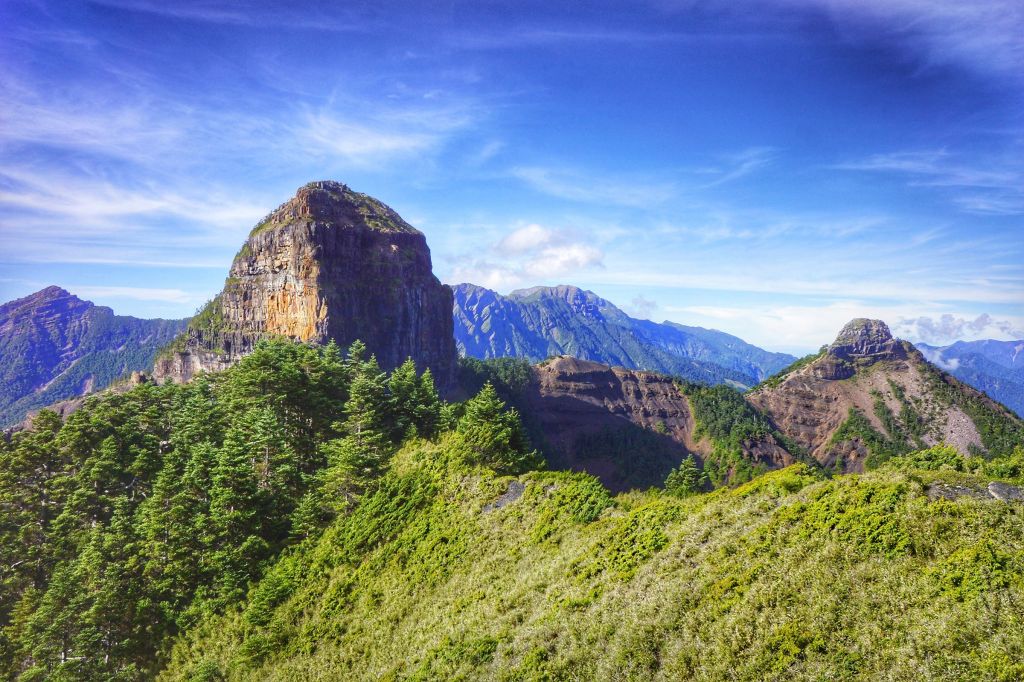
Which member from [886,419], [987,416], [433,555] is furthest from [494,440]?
[987,416]

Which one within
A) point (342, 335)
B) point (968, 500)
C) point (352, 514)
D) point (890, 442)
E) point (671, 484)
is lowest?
point (890, 442)

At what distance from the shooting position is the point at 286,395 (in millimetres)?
46031

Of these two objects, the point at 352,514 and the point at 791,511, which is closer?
the point at 791,511

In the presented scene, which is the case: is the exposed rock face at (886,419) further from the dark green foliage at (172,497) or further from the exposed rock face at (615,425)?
the dark green foliage at (172,497)

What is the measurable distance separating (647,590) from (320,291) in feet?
402

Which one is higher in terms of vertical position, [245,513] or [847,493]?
[847,493]

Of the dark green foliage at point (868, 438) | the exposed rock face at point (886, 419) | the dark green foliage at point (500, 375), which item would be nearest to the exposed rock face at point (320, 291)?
the dark green foliage at point (500, 375)

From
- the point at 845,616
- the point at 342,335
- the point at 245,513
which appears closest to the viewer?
the point at 845,616

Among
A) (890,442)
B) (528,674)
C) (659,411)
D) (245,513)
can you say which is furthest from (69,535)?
(890,442)

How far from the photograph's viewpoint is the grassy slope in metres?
12.7

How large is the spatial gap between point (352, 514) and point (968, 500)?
114 feet

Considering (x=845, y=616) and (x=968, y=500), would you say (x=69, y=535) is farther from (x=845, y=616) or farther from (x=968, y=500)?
(x=968, y=500)

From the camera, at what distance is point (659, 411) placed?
187 meters

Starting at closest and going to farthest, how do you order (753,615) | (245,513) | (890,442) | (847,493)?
(753,615) < (847,493) < (245,513) < (890,442)
